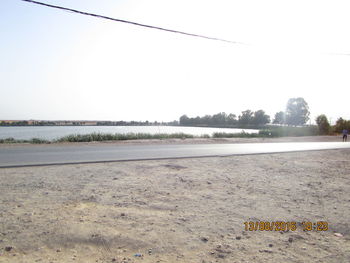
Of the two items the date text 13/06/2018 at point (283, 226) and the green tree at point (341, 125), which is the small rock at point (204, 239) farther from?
the green tree at point (341, 125)

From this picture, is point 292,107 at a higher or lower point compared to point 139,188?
higher

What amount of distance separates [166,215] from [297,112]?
95.3 metres

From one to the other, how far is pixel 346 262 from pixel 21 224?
4597 millimetres

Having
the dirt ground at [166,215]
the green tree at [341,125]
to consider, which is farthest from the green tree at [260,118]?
the dirt ground at [166,215]

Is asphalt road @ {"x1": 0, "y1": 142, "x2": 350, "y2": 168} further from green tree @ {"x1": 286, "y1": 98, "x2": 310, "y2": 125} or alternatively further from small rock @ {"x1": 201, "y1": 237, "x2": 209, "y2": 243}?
green tree @ {"x1": 286, "y1": 98, "x2": 310, "y2": 125}

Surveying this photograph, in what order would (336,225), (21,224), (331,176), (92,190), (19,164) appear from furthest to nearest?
(19,164) → (331,176) → (92,190) → (336,225) → (21,224)

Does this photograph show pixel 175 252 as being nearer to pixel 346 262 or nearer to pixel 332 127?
pixel 346 262

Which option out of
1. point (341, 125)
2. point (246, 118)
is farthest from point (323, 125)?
point (246, 118)

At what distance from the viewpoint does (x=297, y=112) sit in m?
88.3

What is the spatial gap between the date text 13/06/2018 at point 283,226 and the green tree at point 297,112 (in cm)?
9100

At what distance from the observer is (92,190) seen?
18.8 feet

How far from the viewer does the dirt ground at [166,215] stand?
10.4 ft

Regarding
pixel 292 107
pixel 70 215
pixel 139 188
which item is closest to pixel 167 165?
pixel 139 188

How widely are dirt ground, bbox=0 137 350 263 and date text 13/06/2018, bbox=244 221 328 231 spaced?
8cm
